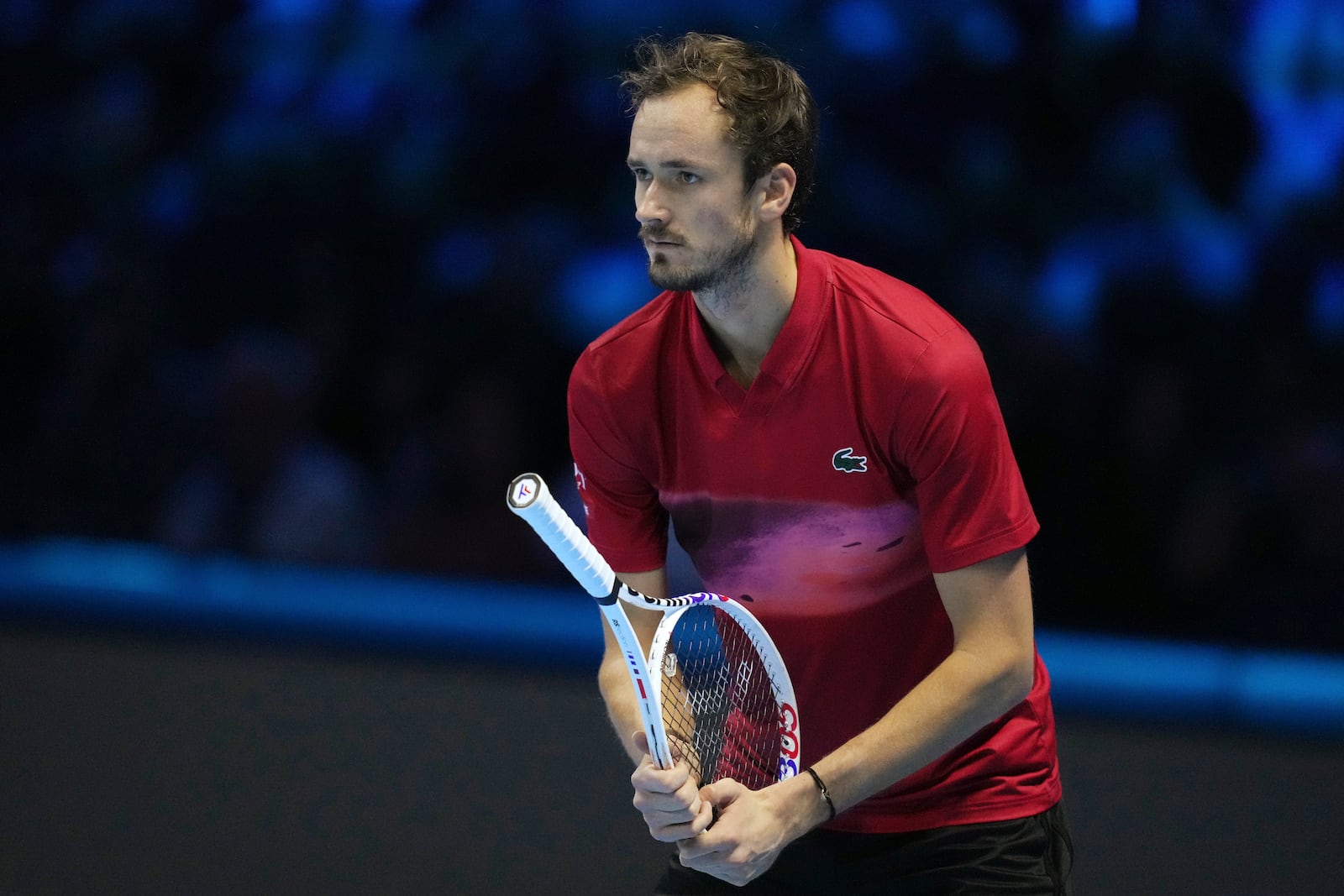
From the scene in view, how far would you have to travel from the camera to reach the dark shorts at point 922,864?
194 centimetres

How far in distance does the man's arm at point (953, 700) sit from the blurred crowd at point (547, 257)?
2312 millimetres

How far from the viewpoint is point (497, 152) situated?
4.61 metres

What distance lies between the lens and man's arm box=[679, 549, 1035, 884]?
182cm

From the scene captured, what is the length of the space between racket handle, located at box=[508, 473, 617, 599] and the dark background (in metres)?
1.56

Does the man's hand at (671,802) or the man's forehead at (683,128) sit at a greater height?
the man's forehead at (683,128)

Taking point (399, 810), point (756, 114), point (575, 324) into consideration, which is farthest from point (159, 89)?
point (756, 114)

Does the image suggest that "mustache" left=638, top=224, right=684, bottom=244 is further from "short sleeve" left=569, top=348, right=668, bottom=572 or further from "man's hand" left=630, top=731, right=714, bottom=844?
"man's hand" left=630, top=731, right=714, bottom=844

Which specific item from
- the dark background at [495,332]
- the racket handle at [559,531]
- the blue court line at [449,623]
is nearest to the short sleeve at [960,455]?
the racket handle at [559,531]

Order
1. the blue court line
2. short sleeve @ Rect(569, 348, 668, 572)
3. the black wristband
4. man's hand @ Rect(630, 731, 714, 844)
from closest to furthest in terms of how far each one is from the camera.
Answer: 1. man's hand @ Rect(630, 731, 714, 844)
2. the black wristband
3. short sleeve @ Rect(569, 348, 668, 572)
4. the blue court line

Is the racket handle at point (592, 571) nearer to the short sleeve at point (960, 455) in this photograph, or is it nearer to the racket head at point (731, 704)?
the racket head at point (731, 704)

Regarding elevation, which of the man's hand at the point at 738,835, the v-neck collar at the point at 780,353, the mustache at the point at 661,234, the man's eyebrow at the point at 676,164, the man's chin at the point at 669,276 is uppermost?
the man's eyebrow at the point at 676,164

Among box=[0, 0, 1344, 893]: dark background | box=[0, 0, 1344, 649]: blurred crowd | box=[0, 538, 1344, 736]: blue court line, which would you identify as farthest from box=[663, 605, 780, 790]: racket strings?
box=[0, 0, 1344, 649]: blurred crowd

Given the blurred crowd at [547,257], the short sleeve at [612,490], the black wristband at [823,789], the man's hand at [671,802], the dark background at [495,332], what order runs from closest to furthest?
the man's hand at [671,802] < the black wristband at [823,789] < the short sleeve at [612,490] < the dark background at [495,332] < the blurred crowd at [547,257]

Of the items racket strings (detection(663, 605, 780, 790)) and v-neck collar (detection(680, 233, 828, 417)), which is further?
racket strings (detection(663, 605, 780, 790))
